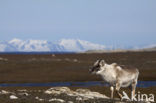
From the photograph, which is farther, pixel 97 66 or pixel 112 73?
pixel 112 73

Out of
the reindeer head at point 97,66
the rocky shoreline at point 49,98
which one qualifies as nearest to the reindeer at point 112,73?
the reindeer head at point 97,66

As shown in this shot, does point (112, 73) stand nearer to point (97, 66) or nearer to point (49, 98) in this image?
point (97, 66)

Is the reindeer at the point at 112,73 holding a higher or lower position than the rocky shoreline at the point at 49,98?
higher

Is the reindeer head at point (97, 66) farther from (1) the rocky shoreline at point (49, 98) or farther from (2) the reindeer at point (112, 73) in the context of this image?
(1) the rocky shoreline at point (49, 98)

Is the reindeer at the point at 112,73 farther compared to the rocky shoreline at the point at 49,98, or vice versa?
the reindeer at the point at 112,73

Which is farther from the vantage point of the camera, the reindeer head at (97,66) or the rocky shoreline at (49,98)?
the reindeer head at (97,66)

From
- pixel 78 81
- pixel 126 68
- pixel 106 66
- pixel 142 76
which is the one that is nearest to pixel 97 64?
pixel 106 66

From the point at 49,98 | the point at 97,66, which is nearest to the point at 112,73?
→ the point at 97,66

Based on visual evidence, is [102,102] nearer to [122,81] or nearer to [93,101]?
[93,101]

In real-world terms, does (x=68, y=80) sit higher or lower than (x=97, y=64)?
lower

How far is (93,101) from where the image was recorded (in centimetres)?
1672

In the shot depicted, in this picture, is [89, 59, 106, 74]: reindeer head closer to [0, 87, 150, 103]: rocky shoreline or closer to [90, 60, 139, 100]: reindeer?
[90, 60, 139, 100]: reindeer

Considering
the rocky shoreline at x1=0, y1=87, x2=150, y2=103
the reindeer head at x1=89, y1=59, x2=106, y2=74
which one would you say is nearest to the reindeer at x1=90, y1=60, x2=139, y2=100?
the reindeer head at x1=89, y1=59, x2=106, y2=74

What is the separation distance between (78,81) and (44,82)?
4.63 m
